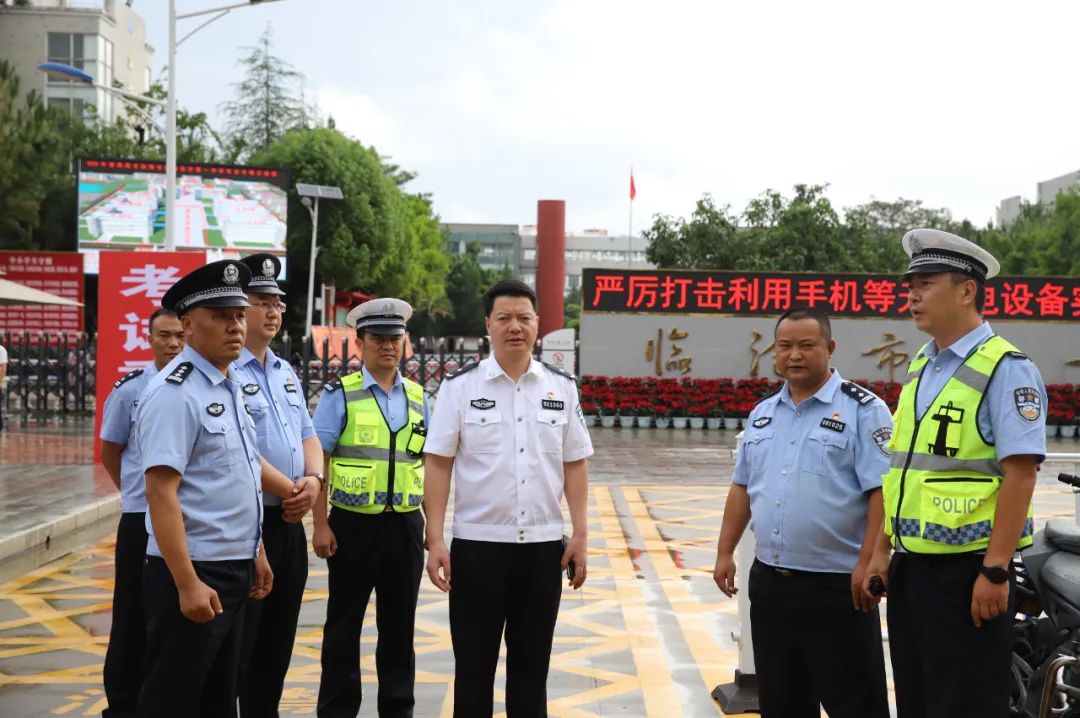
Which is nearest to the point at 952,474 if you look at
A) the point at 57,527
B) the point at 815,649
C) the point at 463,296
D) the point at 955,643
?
the point at 955,643

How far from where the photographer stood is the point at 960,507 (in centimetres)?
381

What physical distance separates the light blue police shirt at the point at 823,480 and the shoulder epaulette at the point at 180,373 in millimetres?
2037

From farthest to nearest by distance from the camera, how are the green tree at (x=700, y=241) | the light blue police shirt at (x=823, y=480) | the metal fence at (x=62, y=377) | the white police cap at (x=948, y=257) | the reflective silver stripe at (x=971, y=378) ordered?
1. the green tree at (x=700, y=241)
2. the metal fence at (x=62, y=377)
3. the light blue police shirt at (x=823, y=480)
4. the white police cap at (x=948, y=257)
5. the reflective silver stripe at (x=971, y=378)

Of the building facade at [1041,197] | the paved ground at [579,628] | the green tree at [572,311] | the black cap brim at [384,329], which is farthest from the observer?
the green tree at [572,311]

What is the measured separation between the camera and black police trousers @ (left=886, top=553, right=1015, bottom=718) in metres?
3.80

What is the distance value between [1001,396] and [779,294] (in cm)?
2151

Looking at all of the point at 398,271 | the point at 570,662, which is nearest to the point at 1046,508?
the point at 570,662

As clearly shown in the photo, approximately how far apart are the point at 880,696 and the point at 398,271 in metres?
55.0

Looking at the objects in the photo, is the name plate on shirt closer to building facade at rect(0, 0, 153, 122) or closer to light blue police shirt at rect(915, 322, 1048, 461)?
light blue police shirt at rect(915, 322, 1048, 461)

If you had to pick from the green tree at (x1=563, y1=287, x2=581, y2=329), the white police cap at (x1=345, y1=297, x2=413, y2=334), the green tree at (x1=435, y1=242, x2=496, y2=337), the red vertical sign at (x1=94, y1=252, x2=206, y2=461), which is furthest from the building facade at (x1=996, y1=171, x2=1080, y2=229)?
the white police cap at (x1=345, y1=297, x2=413, y2=334)

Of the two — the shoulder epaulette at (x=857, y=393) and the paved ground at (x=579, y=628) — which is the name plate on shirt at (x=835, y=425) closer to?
the shoulder epaulette at (x=857, y=393)

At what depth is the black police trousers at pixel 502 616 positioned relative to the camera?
177 inches

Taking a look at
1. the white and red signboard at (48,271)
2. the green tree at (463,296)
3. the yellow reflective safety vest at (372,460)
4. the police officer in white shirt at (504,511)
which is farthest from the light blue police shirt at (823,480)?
the green tree at (463,296)

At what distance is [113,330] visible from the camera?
14.2m
